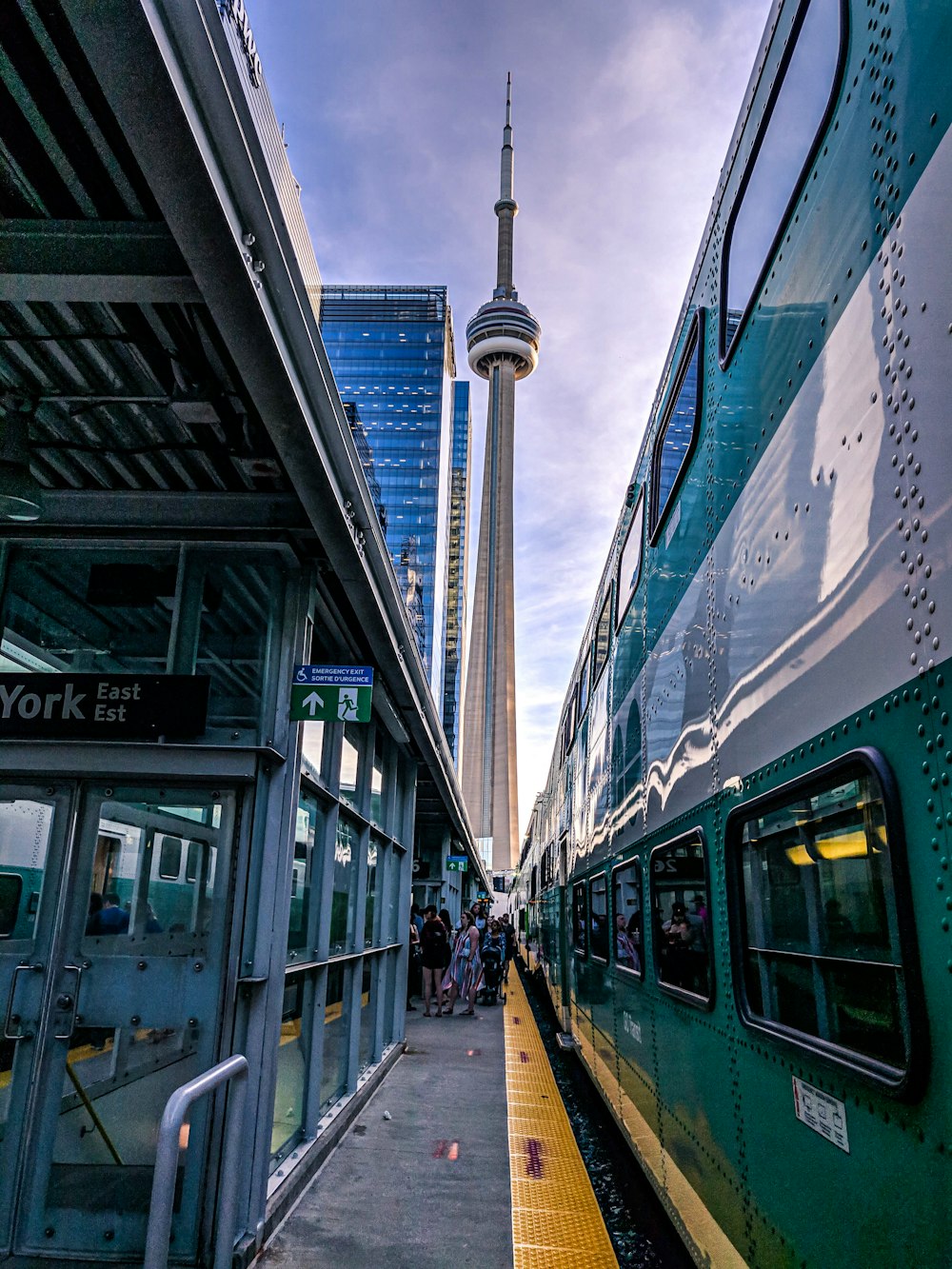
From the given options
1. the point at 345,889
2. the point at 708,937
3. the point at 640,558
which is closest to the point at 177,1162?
the point at 708,937

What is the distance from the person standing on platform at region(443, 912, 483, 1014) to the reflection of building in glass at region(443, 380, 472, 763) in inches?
4137

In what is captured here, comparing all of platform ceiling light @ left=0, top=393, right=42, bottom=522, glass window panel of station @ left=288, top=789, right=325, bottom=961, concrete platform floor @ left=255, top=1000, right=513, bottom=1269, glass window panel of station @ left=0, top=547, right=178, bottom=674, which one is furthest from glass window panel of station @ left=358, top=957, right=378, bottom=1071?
platform ceiling light @ left=0, top=393, right=42, bottom=522

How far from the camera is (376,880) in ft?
29.1

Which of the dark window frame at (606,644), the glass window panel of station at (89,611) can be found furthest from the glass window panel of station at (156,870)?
the dark window frame at (606,644)

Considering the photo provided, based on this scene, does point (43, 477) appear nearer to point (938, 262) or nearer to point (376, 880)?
point (938, 262)

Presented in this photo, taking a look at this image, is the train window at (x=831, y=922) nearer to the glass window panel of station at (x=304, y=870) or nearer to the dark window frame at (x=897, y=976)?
the dark window frame at (x=897, y=976)

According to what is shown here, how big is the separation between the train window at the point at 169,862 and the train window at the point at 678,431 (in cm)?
296

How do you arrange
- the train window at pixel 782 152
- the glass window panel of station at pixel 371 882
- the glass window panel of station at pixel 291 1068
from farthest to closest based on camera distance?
the glass window panel of station at pixel 371 882 → the glass window panel of station at pixel 291 1068 → the train window at pixel 782 152

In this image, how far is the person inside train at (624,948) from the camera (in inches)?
220

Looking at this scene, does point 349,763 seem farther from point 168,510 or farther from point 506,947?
point 506,947

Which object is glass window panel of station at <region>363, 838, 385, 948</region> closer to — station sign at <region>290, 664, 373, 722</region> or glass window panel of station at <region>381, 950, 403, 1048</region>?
glass window panel of station at <region>381, 950, 403, 1048</region>

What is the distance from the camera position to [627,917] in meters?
5.88

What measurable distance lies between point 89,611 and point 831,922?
4.13 metres

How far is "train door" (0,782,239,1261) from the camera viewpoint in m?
4.30
